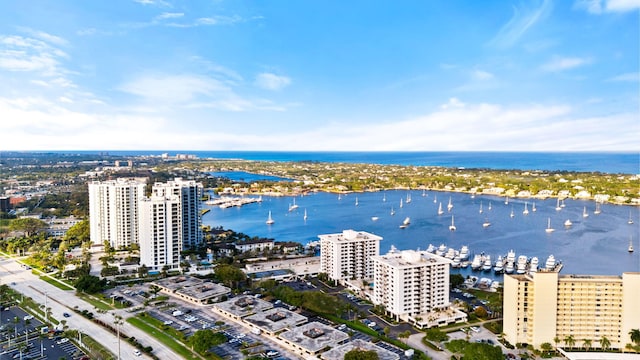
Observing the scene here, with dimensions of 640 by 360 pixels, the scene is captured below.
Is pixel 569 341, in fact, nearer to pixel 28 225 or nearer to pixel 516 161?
pixel 28 225

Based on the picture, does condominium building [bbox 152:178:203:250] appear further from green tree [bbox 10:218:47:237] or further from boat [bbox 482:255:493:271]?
boat [bbox 482:255:493:271]

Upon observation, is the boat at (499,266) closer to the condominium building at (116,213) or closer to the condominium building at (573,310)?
the condominium building at (573,310)

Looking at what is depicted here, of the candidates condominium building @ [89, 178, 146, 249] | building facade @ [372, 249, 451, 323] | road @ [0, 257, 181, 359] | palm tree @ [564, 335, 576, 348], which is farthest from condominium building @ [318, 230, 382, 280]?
condominium building @ [89, 178, 146, 249]

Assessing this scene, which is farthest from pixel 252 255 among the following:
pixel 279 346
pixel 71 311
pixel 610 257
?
pixel 610 257

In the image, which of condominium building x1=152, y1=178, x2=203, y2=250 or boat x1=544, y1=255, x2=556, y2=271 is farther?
condominium building x1=152, y1=178, x2=203, y2=250

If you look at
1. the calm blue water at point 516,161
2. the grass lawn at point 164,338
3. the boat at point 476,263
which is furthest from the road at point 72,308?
the calm blue water at point 516,161
